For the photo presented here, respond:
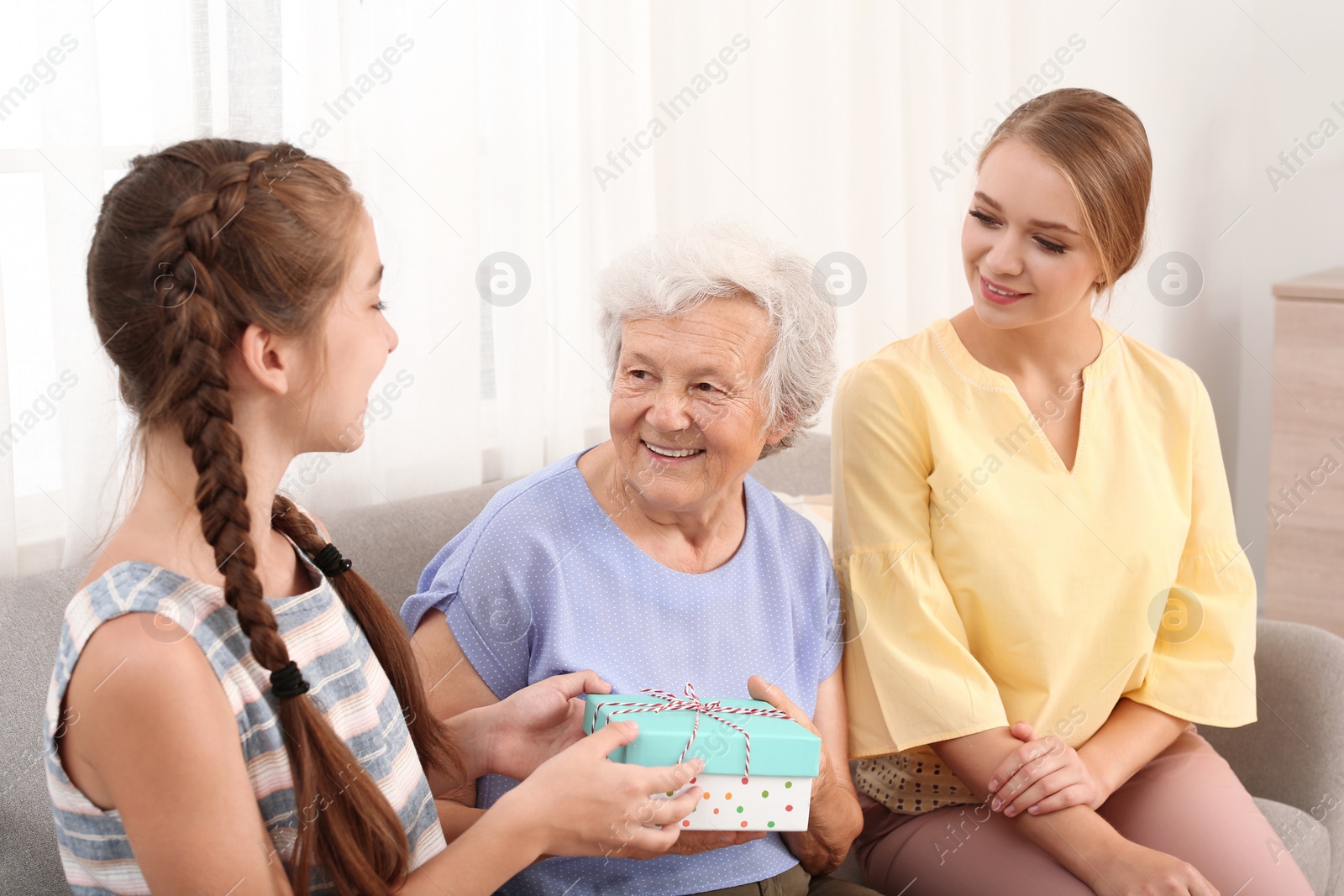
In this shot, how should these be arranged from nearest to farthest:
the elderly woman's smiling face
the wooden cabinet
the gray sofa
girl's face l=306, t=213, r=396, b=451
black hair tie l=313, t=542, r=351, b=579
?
1. girl's face l=306, t=213, r=396, b=451
2. black hair tie l=313, t=542, r=351, b=579
3. the gray sofa
4. the elderly woman's smiling face
5. the wooden cabinet

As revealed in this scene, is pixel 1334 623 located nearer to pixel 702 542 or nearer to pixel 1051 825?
pixel 1051 825

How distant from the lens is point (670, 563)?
1510 mm

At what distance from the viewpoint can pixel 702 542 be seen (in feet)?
5.10

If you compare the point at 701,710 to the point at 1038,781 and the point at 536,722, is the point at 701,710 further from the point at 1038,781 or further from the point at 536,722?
the point at 1038,781

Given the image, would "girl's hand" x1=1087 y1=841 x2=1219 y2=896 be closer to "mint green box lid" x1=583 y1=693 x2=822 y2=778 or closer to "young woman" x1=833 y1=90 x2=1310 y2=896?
"young woman" x1=833 y1=90 x2=1310 y2=896

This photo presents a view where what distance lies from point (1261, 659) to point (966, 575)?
2.45 feet

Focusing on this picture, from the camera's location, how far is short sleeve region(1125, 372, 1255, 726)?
170 centimetres

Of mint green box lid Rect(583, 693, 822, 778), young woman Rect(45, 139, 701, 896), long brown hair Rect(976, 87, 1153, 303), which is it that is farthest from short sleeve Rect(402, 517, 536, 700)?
long brown hair Rect(976, 87, 1153, 303)

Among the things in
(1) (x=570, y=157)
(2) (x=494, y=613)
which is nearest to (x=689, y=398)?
(2) (x=494, y=613)

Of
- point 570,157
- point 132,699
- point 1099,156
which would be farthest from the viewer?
point 570,157

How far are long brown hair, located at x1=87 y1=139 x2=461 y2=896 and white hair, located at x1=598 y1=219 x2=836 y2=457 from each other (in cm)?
50

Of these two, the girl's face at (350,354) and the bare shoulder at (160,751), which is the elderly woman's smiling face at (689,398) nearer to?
the girl's face at (350,354)

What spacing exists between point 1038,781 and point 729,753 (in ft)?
1.73

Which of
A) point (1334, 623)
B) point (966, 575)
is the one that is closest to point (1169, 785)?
point (966, 575)
